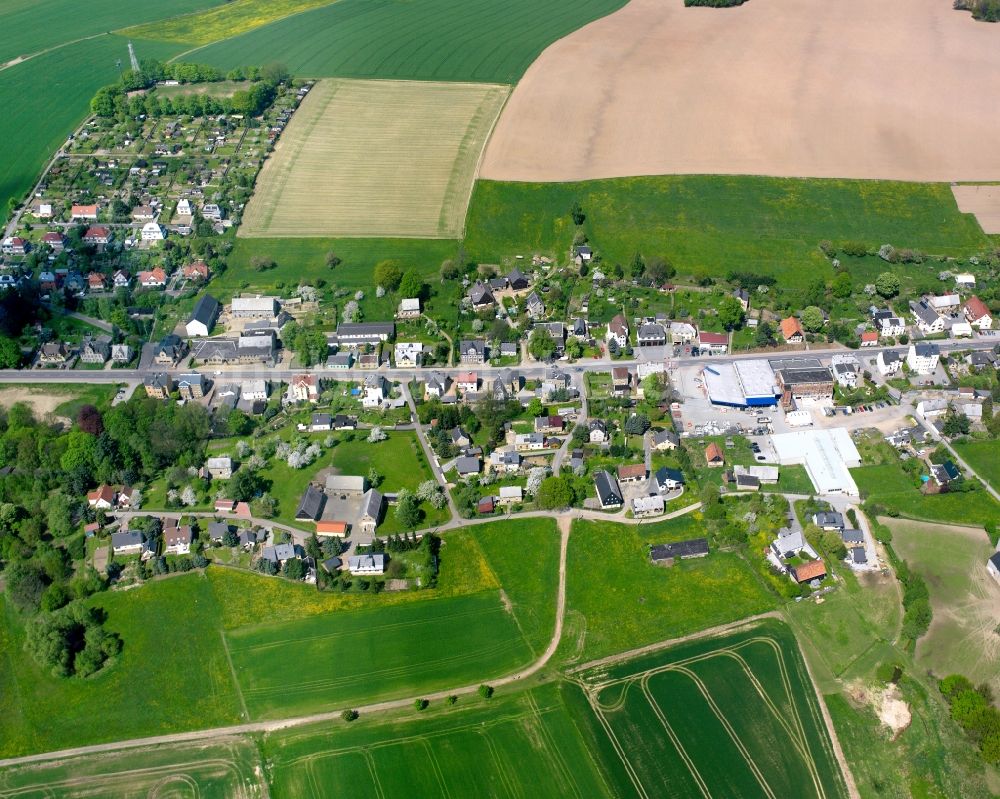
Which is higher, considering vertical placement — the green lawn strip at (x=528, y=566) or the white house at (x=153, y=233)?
the white house at (x=153, y=233)

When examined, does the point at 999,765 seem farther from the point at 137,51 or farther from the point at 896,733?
the point at 137,51

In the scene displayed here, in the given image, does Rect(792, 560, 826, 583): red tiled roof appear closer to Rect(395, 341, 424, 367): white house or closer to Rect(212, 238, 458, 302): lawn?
Rect(395, 341, 424, 367): white house

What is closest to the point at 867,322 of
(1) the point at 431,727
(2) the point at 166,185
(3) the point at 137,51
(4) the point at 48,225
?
(1) the point at 431,727

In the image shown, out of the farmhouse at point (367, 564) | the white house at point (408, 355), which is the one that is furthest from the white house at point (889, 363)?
the farmhouse at point (367, 564)

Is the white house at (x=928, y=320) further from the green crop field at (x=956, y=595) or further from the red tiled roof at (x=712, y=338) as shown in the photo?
the green crop field at (x=956, y=595)

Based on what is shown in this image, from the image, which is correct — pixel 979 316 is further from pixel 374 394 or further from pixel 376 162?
pixel 376 162

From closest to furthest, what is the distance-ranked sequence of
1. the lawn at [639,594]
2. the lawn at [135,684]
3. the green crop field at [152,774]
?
the green crop field at [152,774], the lawn at [135,684], the lawn at [639,594]

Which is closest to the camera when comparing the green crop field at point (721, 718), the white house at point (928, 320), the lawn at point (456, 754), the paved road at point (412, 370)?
the green crop field at point (721, 718)

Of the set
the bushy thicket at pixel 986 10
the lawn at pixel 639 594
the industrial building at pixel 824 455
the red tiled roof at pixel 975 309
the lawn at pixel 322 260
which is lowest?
the lawn at pixel 639 594
